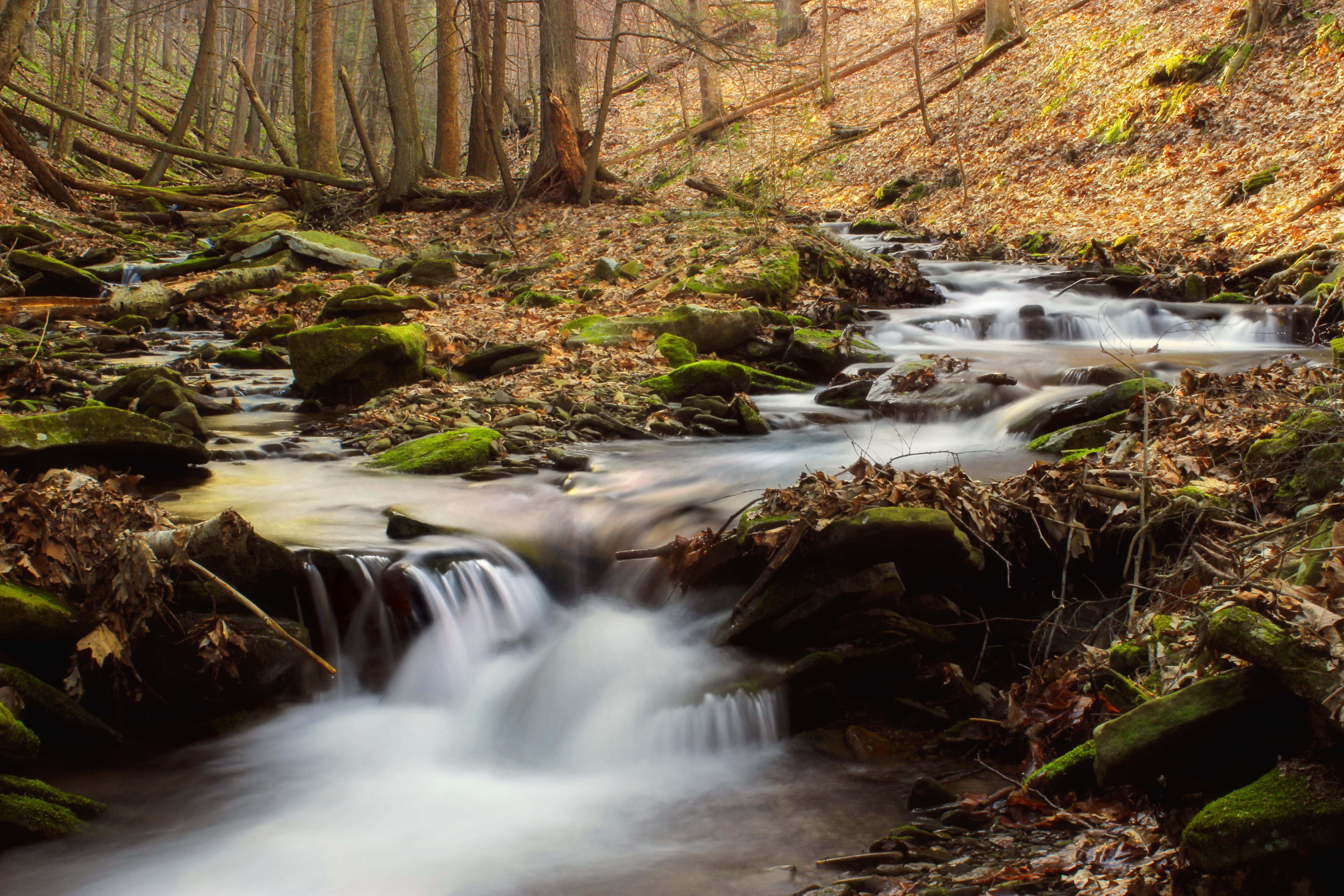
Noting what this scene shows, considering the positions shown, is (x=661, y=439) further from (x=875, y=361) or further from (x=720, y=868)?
(x=720, y=868)

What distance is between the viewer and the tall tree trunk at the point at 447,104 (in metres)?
20.4

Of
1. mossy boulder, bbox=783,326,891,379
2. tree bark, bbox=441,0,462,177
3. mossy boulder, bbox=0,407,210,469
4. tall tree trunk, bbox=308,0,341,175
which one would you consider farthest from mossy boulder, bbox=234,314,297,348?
tree bark, bbox=441,0,462,177

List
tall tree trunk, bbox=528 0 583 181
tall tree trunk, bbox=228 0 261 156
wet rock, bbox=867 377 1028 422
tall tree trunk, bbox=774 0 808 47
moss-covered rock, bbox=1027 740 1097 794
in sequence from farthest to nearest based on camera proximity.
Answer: tall tree trunk, bbox=774 0 808 47, tall tree trunk, bbox=228 0 261 156, tall tree trunk, bbox=528 0 583 181, wet rock, bbox=867 377 1028 422, moss-covered rock, bbox=1027 740 1097 794

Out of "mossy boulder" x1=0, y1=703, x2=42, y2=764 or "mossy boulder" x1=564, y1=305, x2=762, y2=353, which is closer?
"mossy boulder" x1=0, y1=703, x2=42, y2=764

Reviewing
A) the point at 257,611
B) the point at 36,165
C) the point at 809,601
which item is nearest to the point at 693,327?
the point at 809,601

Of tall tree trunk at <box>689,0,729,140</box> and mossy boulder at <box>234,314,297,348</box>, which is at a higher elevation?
tall tree trunk at <box>689,0,729,140</box>

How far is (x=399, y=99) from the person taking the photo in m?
17.5

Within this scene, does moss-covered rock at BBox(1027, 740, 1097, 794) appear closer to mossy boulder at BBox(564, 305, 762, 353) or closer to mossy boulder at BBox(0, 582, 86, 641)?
mossy boulder at BBox(0, 582, 86, 641)

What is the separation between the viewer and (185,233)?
19.0 m

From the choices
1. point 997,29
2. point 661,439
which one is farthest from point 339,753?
point 997,29

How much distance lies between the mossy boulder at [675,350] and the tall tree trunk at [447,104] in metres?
12.3

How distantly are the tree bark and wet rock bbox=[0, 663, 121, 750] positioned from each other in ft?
59.4

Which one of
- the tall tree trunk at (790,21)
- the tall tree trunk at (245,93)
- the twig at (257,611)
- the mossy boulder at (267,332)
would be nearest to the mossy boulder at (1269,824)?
the twig at (257,611)

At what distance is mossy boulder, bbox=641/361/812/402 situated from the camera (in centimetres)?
947
